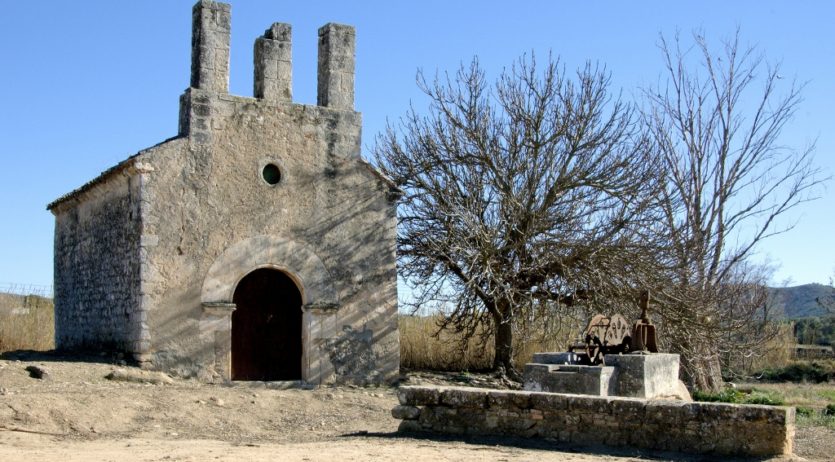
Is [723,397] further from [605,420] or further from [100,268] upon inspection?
[100,268]

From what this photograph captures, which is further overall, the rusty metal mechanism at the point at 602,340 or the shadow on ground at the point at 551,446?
the rusty metal mechanism at the point at 602,340

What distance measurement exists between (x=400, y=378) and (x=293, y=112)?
490 centimetres

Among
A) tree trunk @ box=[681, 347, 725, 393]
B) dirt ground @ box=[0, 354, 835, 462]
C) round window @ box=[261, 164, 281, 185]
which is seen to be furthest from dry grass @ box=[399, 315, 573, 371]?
round window @ box=[261, 164, 281, 185]

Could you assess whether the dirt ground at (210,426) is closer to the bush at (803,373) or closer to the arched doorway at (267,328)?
the arched doorway at (267,328)

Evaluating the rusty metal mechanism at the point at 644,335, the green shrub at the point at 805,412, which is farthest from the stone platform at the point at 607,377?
the green shrub at the point at 805,412

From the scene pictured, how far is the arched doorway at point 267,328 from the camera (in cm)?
1448

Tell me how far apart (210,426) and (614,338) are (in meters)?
5.16

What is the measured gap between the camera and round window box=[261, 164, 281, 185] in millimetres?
14461

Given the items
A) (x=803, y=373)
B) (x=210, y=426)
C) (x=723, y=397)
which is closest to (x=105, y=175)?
(x=210, y=426)

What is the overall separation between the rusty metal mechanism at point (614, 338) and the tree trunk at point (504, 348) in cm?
599

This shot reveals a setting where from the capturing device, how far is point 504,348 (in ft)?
58.5

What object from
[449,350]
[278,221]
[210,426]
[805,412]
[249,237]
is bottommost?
[805,412]

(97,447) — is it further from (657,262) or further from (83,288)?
(657,262)

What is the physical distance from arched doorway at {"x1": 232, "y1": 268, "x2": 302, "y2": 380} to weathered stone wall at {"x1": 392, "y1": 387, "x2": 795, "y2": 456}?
500 centimetres
